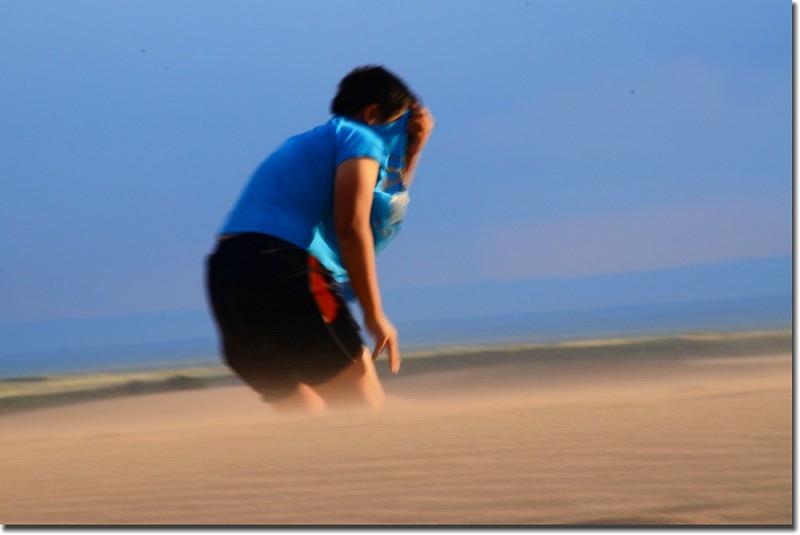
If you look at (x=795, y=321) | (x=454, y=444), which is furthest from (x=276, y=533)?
(x=795, y=321)

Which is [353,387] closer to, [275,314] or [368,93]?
[275,314]

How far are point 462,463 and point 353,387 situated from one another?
64cm

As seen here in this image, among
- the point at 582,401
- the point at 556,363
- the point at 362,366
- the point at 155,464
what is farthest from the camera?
the point at 556,363

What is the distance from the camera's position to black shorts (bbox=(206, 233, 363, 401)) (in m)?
2.32

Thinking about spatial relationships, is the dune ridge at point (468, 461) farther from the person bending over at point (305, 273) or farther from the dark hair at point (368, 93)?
the dark hair at point (368, 93)

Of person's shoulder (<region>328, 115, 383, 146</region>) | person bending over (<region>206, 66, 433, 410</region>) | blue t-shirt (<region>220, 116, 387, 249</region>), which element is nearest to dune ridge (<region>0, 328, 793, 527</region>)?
person bending over (<region>206, 66, 433, 410</region>)

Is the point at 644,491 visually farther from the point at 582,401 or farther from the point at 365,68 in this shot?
the point at 365,68

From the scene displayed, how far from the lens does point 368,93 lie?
254 cm

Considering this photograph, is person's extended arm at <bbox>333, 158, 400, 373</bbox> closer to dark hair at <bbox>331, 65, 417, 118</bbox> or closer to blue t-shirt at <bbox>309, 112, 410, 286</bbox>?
blue t-shirt at <bbox>309, 112, 410, 286</bbox>

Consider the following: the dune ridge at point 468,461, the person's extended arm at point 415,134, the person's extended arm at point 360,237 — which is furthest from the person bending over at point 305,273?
the dune ridge at point 468,461

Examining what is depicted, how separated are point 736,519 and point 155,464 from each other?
5.55 ft

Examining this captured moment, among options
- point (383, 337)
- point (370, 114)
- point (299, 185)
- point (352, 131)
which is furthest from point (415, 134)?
point (383, 337)

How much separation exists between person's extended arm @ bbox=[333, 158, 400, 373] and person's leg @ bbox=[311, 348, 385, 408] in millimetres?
97

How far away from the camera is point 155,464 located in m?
3.20
